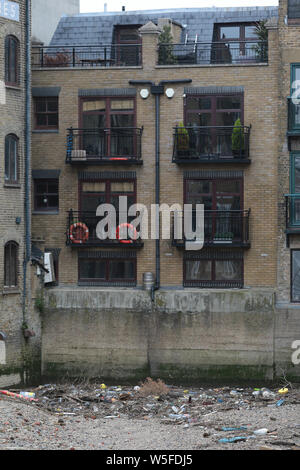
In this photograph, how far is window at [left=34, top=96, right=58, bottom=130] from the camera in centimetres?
3478

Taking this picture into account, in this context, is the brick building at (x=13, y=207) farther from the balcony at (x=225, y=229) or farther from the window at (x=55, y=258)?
the balcony at (x=225, y=229)

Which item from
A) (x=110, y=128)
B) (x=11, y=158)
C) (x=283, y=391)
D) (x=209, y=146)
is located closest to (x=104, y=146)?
(x=110, y=128)

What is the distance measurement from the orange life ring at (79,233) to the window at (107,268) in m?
0.70

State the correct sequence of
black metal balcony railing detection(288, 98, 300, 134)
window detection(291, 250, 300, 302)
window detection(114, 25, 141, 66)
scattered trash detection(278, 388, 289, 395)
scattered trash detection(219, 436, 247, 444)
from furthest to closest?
window detection(114, 25, 141, 66) → window detection(291, 250, 300, 302) → black metal balcony railing detection(288, 98, 300, 134) → scattered trash detection(278, 388, 289, 395) → scattered trash detection(219, 436, 247, 444)

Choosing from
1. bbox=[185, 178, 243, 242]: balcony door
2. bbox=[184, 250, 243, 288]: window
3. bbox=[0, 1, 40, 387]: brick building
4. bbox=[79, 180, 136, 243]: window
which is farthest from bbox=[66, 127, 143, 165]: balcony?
bbox=[184, 250, 243, 288]: window

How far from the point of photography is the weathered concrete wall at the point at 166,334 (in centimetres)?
3262

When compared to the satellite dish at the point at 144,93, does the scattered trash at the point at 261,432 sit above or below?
below

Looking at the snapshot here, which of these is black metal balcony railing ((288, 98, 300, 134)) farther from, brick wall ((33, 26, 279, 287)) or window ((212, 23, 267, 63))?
window ((212, 23, 267, 63))

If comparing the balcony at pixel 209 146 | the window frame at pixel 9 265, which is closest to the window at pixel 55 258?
the window frame at pixel 9 265

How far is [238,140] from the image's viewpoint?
32.8 m

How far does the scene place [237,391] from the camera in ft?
105

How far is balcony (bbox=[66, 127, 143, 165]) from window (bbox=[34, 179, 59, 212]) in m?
1.37

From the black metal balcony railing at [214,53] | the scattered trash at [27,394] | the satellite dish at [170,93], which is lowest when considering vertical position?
the scattered trash at [27,394]

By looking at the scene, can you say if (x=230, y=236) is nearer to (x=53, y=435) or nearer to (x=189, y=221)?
(x=189, y=221)
